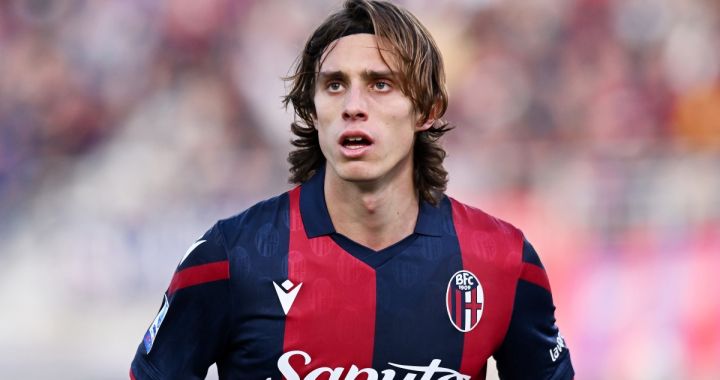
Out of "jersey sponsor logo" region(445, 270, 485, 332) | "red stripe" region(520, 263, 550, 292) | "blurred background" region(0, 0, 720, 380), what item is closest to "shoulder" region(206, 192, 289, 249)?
"jersey sponsor logo" region(445, 270, 485, 332)

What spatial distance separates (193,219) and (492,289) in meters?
4.43

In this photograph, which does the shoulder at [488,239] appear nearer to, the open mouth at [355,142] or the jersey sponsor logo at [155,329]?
the open mouth at [355,142]

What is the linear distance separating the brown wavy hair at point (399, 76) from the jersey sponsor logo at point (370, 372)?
20.4 inches

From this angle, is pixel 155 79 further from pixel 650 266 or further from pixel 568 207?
pixel 650 266

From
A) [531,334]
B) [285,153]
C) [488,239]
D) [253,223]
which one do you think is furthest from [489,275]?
[285,153]

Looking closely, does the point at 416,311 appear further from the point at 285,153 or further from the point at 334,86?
the point at 285,153

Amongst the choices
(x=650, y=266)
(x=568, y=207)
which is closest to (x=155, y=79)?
(x=568, y=207)

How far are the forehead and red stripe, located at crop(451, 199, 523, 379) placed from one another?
53 centimetres

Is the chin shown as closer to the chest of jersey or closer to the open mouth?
the open mouth

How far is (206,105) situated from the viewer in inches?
305

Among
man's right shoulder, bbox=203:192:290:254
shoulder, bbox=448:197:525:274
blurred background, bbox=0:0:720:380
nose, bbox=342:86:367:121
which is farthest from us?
blurred background, bbox=0:0:720:380

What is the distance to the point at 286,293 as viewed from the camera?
3.27m

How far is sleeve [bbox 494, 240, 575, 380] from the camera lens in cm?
342

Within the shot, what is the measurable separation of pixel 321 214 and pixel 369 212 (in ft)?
0.45
